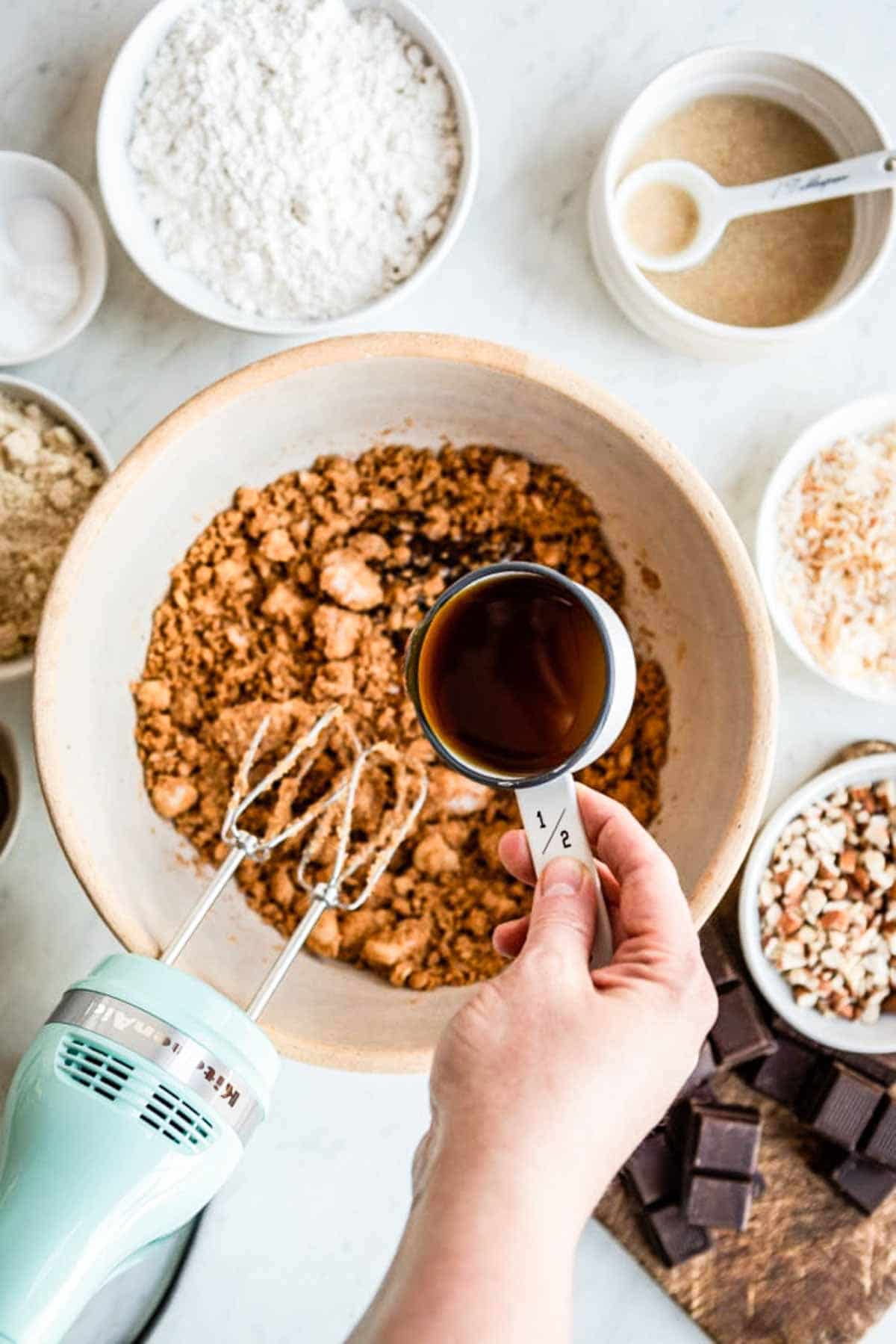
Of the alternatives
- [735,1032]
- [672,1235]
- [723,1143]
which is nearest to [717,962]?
[735,1032]

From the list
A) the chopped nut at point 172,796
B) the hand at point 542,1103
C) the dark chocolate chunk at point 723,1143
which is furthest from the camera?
the dark chocolate chunk at point 723,1143

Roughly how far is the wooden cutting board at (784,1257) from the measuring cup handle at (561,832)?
44cm

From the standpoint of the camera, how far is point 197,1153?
32.1 inches

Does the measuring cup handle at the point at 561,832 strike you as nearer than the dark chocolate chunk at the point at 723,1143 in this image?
Yes

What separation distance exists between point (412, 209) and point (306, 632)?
0.42 m

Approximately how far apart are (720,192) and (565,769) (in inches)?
26.7

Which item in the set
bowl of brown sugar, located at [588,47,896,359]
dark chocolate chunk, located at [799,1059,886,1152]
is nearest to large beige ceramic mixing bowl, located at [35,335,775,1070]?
bowl of brown sugar, located at [588,47,896,359]

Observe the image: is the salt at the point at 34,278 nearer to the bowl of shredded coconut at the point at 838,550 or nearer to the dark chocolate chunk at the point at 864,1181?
the bowl of shredded coconut at the point at 838,550

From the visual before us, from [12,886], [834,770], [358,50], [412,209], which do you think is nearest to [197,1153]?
[12,886]

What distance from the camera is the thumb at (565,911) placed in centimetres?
74

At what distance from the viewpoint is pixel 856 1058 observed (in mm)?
1188

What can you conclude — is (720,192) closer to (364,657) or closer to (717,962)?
(364,657)

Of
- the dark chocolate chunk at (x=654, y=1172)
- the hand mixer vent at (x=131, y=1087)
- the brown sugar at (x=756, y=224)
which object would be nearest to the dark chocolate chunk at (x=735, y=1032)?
the dark chocolate chunk at (x=654, y=1172)

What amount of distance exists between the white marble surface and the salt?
55 millimetres
